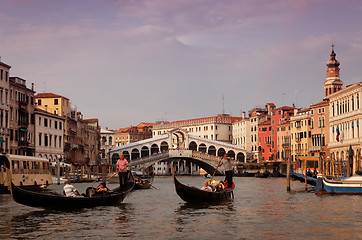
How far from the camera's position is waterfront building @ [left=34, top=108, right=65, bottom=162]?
150 feet

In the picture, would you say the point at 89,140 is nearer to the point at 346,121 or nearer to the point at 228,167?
the point at 346,121

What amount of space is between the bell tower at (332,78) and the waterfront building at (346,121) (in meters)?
8.95

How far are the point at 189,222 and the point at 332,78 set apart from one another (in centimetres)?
5094

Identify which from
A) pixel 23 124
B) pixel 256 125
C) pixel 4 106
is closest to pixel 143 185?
pixel 4 106

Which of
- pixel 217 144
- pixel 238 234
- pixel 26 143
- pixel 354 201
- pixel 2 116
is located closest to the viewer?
pixel 238 234

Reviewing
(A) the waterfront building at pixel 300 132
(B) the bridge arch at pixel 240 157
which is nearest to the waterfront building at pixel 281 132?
(A) the waterfront building at pixel 300 132

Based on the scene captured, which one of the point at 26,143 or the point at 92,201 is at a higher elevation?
A: the point at 26,143

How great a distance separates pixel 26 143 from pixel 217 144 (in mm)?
38148

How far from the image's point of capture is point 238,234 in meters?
12.2

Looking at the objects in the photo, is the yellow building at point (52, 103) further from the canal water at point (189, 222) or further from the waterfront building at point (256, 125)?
the canal water at point (189, 222)

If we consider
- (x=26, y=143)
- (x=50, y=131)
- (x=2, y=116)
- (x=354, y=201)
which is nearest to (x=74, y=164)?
(x=50, y=131)

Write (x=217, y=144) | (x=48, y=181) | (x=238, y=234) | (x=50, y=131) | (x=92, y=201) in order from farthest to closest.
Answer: (x=217, y=144) < (x=50, y=131) < (x=48, y=181) < (x=92, y=201) < (x=238, y=234)

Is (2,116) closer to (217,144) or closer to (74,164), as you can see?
(74,164)

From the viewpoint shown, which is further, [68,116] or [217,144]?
[217,144]
